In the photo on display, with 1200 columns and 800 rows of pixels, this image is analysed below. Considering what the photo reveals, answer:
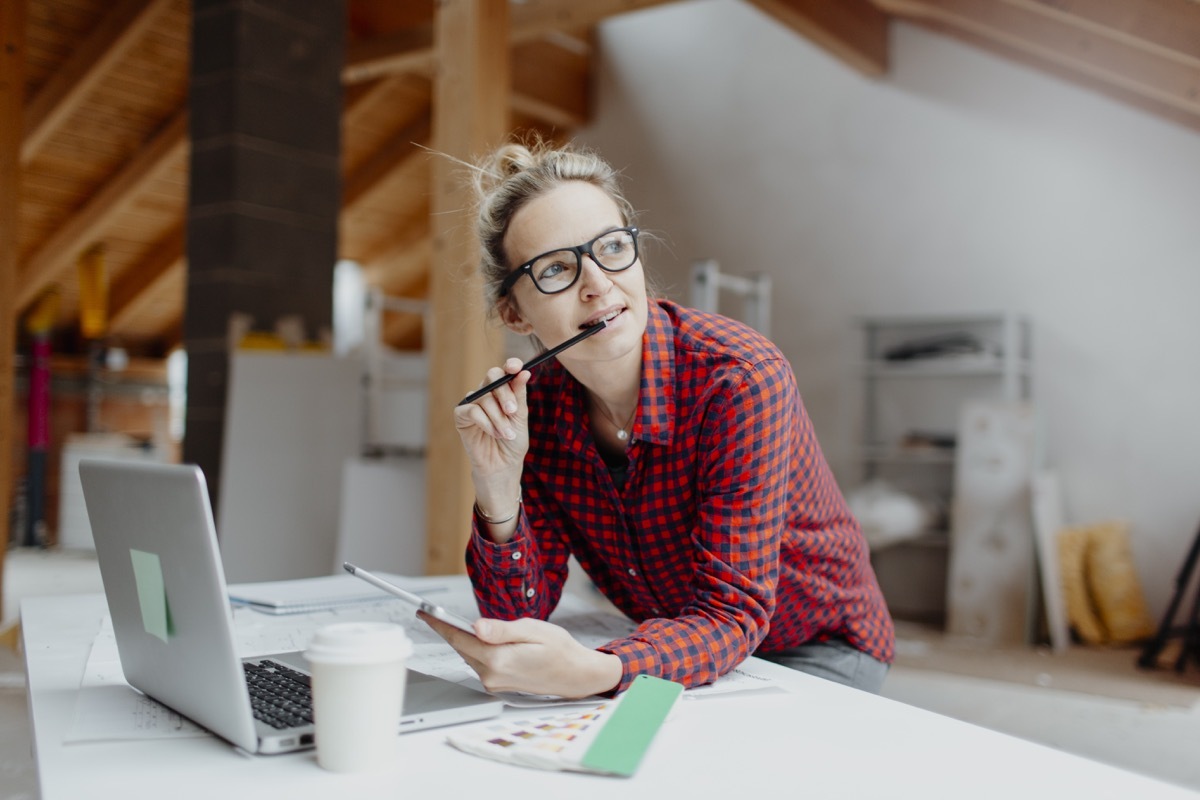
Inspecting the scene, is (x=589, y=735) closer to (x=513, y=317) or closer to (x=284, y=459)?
(x=513, y=317)

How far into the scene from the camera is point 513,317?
5.14 ft

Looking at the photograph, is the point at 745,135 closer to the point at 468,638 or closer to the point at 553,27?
the point at 553,27

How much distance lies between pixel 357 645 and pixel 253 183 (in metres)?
3.89

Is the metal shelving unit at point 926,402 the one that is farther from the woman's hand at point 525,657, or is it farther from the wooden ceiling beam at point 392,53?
the woman's hand at point 525,657

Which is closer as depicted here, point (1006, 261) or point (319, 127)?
point (319, 127)

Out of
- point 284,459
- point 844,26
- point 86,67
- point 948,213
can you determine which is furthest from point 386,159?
point 948,213

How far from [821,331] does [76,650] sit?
17.0 ft

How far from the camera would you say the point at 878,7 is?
561 centimetres

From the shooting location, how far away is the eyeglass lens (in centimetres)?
135

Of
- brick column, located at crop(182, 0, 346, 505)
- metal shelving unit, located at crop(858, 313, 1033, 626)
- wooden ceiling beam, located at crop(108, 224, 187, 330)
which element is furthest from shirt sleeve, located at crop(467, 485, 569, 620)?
wooden ceiling beam, located at crop(108, 224, 187, 330)

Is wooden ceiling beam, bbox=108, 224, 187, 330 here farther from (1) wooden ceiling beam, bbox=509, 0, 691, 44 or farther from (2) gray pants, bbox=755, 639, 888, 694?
(2) gray pants, bbox=755, 639, 888, 694

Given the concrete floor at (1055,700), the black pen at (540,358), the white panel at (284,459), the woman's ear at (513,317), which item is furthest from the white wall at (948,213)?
the black pen at (540,358)

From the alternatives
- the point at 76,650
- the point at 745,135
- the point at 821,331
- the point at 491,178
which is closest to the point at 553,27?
the point at 745,135

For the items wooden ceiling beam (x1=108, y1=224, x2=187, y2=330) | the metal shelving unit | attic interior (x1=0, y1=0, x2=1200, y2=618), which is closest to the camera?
attic interior (x1=0, y1=0, x2=1200, y2=618)
